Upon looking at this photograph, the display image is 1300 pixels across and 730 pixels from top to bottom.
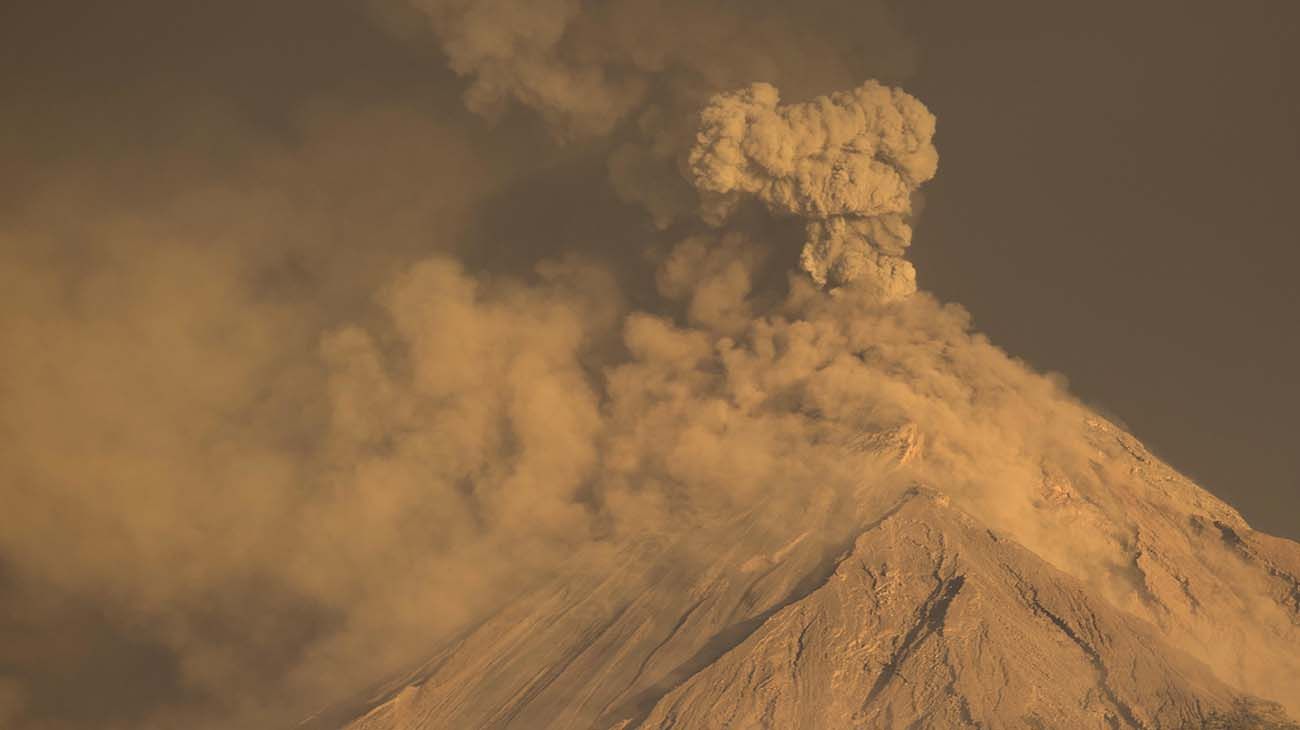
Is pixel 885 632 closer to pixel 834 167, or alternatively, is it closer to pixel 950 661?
pixel 950 661

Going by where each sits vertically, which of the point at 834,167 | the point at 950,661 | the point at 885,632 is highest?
the point at 834,167

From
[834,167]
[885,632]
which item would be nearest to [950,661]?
[885,632]

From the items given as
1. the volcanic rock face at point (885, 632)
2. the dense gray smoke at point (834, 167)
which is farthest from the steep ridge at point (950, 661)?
the dense gray smoke at point (834, 167)

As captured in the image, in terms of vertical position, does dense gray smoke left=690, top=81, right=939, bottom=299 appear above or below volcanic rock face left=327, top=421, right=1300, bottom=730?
above

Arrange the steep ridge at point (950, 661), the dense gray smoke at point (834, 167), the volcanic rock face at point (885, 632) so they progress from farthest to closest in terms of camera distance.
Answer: the dense gray smoke at point (834, 167)
the volcanic rock face at point (885, 632)
the steep ridge at point (950, 661)

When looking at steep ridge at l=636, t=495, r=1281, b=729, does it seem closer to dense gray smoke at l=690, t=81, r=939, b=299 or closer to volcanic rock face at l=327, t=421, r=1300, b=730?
volcanic rock face at l=327, t=421, r=1300, b=730

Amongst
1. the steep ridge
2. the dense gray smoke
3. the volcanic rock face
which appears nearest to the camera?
the steep ridge

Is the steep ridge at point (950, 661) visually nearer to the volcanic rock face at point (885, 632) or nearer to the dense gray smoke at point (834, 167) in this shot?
the volcanic rock face at point (885, 632)

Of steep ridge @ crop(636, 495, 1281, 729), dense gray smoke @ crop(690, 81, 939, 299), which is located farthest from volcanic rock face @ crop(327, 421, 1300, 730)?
dense gray smoke @ crop(690, 81, 939, 299)

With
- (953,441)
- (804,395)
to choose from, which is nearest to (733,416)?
(804,395)
